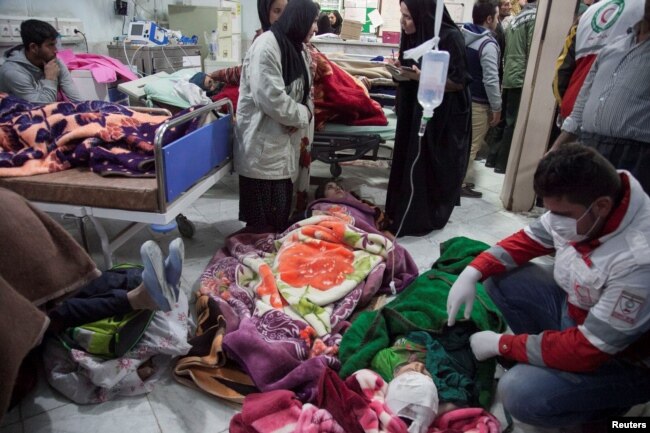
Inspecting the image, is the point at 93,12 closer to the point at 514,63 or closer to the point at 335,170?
the point at 335,170

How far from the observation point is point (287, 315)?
6.32 ft

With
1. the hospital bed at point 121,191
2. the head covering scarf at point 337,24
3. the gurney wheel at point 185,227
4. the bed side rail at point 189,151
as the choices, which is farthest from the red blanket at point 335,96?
the head covering scarf at point 337,24

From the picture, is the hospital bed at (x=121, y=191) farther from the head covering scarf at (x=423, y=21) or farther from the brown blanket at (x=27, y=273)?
the head covering scarf at (x=423, y=21)

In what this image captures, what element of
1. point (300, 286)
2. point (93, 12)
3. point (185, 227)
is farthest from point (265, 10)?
point (93, 12)

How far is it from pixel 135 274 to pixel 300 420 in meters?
0.85

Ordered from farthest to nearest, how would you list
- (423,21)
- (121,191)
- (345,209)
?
(345,209)
(423,21)
(121,191)

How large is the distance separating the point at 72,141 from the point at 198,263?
34.0 inches

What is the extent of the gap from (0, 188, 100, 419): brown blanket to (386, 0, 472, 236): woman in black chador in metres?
1.94

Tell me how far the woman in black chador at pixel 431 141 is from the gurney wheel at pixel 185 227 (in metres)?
1.26

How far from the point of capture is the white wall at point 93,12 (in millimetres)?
3402

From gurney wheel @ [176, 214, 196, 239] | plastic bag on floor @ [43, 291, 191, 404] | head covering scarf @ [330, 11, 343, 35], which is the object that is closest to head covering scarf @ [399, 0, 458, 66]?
gurney wheel @ [176, 214, 196, 239]

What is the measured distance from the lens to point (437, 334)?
1.71 m

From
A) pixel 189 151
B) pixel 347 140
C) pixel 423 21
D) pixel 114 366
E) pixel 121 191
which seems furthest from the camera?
pixel 347 140

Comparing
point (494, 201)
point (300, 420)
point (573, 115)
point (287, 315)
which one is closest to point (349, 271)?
point (287, 315)
